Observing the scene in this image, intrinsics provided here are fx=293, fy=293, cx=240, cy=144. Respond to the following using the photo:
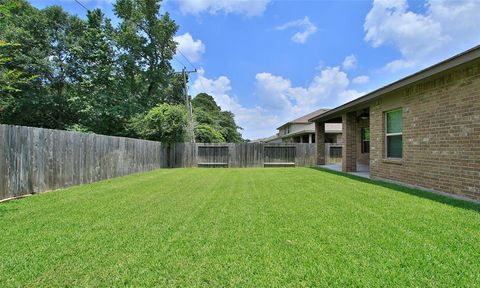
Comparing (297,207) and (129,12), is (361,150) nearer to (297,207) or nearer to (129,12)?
(297,207)

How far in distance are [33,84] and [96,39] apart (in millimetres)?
5855

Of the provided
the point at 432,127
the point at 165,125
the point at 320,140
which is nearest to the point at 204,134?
the point at 165,125

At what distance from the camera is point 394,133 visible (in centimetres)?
916

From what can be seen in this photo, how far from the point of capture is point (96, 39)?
23016mm

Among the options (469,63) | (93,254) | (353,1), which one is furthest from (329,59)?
(93,254)

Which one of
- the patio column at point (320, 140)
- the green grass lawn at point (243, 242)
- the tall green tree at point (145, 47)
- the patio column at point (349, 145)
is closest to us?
the green grass lawn at point (243, 242)

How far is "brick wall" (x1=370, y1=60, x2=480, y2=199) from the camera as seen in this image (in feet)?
19.5

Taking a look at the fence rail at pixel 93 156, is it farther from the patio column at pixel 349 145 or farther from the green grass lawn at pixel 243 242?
the patio column at pixel 349 145

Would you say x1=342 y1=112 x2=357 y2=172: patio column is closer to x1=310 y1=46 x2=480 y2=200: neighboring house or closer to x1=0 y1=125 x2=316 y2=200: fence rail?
x1=310 y1=46 x2=480 y2=200: neighboring house

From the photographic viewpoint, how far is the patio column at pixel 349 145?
12.7m

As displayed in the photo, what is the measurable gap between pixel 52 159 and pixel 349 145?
36.0ft

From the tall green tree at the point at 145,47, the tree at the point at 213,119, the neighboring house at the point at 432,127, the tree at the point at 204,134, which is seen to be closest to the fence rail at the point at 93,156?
the tree at the point at 204,134

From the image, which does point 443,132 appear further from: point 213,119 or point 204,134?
point 213,119

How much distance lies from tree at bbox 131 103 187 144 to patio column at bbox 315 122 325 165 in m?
8.17
